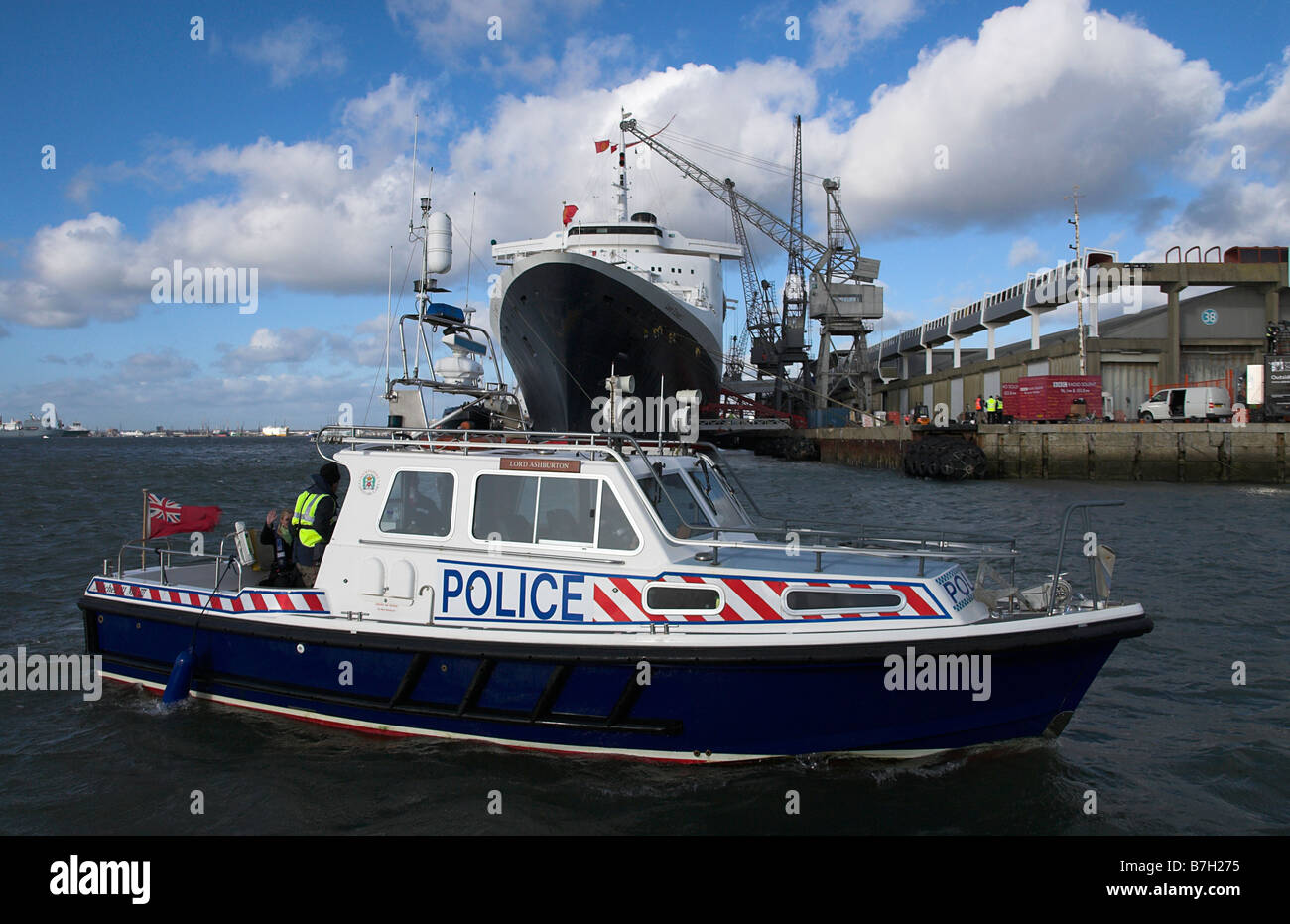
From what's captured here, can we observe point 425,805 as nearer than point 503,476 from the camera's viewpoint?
Yes

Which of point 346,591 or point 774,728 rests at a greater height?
point 346,591

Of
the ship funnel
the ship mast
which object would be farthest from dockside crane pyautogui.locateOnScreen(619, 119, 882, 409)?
the ship funnel

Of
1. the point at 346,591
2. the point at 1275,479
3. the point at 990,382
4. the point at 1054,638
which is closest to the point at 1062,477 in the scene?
the point at 1275,479

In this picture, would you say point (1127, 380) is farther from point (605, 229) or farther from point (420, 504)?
point (420, 504)

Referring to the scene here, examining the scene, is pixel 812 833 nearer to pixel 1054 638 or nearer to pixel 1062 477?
pixel 1054 638

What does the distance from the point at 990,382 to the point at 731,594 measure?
41186 mm

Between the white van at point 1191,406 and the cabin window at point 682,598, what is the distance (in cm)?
3120

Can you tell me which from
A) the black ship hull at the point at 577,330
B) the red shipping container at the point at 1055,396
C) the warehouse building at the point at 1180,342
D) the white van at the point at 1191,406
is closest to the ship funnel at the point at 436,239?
the black ship hull at the point at 577,330

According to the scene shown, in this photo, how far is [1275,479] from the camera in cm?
2723

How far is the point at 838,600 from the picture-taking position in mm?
5508

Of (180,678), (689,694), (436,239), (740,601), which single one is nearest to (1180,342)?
(436,239)

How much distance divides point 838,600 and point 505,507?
254 cm

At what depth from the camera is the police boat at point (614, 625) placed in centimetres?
536

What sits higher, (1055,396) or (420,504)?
(1055,396)
